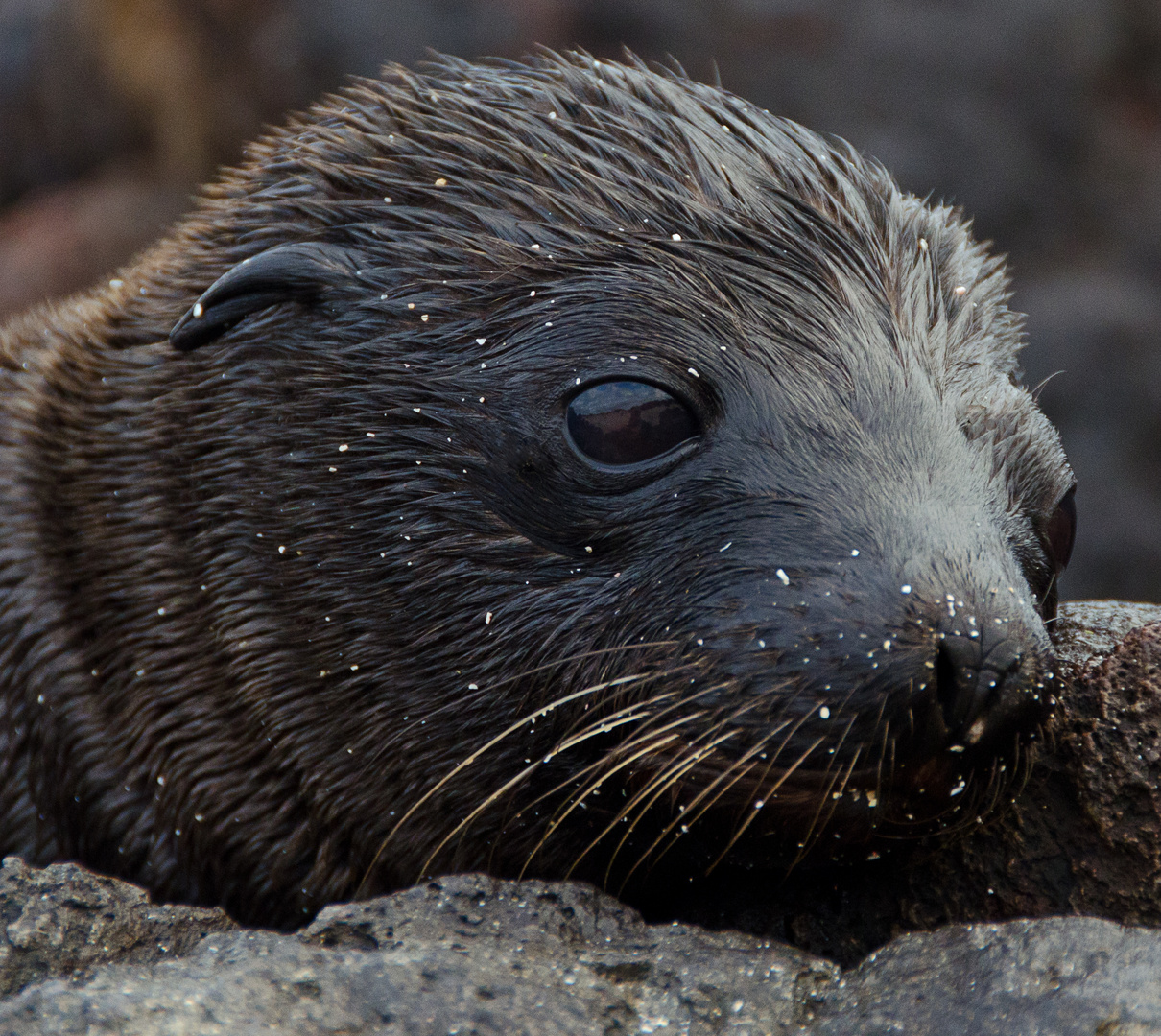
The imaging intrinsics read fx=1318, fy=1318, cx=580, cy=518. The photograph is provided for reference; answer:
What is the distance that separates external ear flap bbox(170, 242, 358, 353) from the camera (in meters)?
2.98

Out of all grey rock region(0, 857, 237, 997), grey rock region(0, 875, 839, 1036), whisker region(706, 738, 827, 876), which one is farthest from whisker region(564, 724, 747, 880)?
grey rock region(0, 857, 237, 997)

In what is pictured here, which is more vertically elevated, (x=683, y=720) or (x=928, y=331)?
(x=928, y=331)

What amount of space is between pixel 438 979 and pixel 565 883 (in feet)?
1.80

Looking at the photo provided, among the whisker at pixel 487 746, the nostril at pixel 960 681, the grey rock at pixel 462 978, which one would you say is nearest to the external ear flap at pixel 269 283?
the whisker at pixel 487 746

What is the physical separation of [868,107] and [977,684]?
7256 mm

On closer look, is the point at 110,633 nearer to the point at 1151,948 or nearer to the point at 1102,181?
the point at 1151,948

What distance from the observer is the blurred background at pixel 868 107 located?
856cm

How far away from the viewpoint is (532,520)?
2.72 m

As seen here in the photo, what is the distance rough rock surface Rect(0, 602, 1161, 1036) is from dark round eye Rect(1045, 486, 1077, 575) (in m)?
0.17

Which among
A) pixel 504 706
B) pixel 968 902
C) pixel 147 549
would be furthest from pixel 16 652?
pixel 968 902

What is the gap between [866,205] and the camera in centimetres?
306

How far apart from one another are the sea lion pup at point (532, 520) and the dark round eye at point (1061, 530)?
0.02 metres

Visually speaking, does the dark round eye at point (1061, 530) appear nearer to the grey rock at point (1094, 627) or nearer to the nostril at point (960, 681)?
the grey rock at point (1094, 627)

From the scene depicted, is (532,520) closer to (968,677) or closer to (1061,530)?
(968,677)
